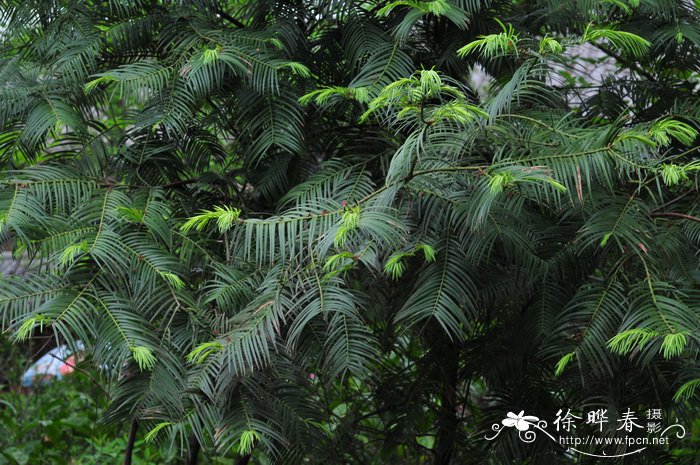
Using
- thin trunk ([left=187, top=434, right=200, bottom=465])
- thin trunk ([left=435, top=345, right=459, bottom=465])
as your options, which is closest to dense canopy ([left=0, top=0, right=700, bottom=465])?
thin trunk ([left=435, top=345, right=459, bottom=465])

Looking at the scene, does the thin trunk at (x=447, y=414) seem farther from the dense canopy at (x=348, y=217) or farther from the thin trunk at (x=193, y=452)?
the thin trunk at (x=193, y=452)

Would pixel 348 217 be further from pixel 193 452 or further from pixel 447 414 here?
pixel 193 452

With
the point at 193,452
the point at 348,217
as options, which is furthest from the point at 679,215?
the point at 193,452

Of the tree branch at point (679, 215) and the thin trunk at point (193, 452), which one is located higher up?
the tree branch at point (679, 215)

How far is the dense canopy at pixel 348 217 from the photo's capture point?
1634 millimetres

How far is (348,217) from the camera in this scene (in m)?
1.53

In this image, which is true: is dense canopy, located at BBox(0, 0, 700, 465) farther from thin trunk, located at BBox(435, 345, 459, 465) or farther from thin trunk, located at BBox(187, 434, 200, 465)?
thin trunk, located at BBox(187, 434, 200, 465)

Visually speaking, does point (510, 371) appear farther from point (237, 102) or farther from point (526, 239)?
point (237, 102)

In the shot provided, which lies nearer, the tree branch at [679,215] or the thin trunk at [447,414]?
the tree branch at [679,215]

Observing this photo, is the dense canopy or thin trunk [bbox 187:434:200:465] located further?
thin trunk [bbox 187:434:200:465]

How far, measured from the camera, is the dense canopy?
1634mm

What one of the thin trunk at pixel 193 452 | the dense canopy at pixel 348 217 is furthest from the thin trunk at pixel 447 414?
the thin trunk at pixel 193 452

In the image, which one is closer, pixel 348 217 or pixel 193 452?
pixel 348 217

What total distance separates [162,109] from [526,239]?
0.98 m
